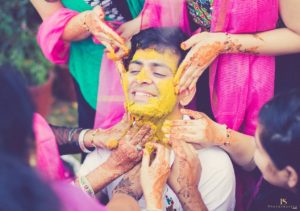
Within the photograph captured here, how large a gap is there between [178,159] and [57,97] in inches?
119

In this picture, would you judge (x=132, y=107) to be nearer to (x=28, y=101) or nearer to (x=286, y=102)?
(x=286, y=102)

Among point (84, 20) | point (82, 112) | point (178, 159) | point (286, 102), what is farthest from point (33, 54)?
point (286, 102)

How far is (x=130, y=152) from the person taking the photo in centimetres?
256

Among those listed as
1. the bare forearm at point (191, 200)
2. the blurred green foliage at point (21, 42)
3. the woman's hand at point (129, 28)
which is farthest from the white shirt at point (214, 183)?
the blurred green foliage at point (21, 42)

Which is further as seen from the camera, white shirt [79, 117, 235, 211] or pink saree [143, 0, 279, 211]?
white shirt [79, 117, 235, 211]

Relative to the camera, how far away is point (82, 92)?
10.0 ft

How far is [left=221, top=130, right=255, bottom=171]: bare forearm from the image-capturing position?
8.30 ft

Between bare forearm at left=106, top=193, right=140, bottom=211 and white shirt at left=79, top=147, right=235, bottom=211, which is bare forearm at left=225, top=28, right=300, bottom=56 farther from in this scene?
bare forearm at left=106, top=193, right=140, bottom=211

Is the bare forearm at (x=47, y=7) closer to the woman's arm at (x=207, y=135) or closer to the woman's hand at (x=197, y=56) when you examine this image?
the woman's hand at (x=197, y=56)

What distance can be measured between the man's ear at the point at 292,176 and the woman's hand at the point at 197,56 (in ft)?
2.14

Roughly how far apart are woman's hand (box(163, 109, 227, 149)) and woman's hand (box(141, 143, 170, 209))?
85 millimetres

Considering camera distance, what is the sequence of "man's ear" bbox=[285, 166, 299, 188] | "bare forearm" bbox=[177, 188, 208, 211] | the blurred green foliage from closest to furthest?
"man's ear" bbox=[285, 166, 299, 188] < "bare forearm" bbox=[177, 188, 208, 211] < the blurred green foliage

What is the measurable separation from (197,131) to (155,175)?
0.27 meters

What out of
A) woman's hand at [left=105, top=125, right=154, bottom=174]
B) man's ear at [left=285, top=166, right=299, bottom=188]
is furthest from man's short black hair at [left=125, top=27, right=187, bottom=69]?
man's ear at [left=285, top=166, right=299, bottom=188]
